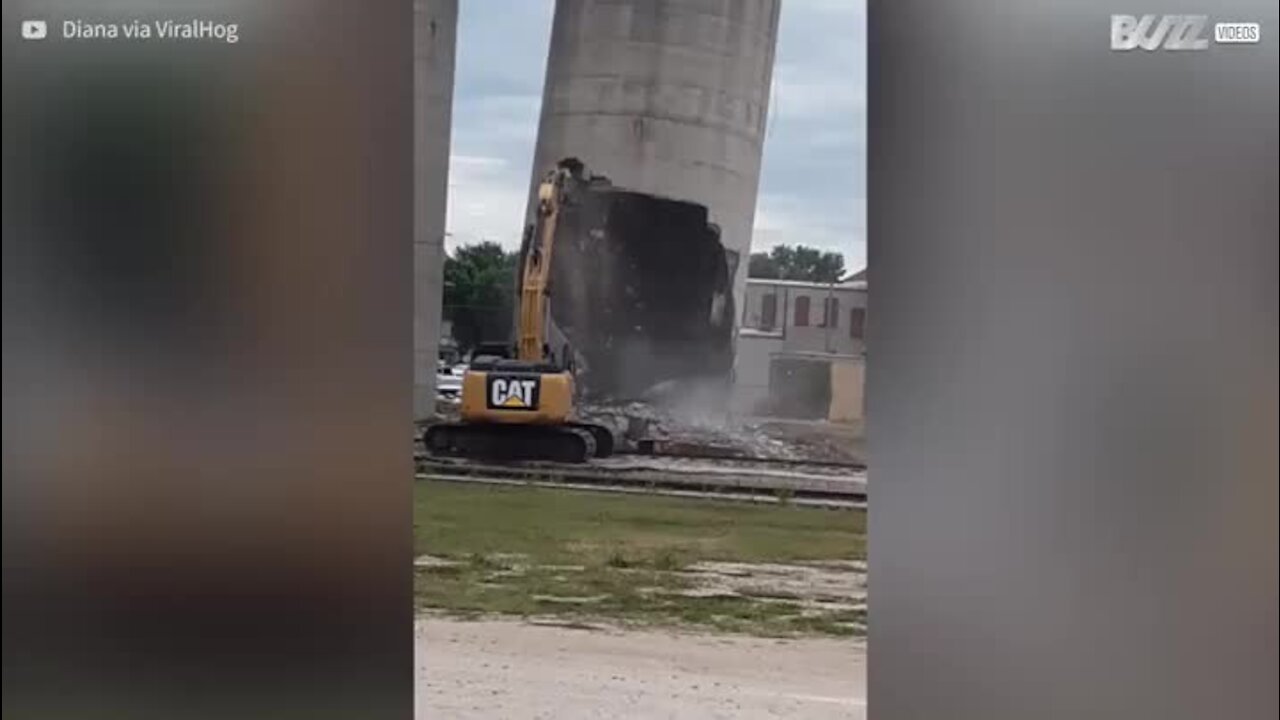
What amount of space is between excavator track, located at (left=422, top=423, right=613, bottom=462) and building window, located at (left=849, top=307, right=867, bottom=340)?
1.35 metres

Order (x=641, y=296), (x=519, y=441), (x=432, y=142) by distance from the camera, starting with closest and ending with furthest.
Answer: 1. (x=432, y=142)
2. (x=641, y=296)
3. (x=519, y=441)

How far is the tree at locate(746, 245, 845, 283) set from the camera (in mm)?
5457

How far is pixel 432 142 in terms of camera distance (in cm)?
578

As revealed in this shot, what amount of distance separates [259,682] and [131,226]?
94cm

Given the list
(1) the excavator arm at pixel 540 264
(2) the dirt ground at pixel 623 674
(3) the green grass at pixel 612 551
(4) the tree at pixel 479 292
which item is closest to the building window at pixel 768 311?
(3) the green grass at pixel 612 551

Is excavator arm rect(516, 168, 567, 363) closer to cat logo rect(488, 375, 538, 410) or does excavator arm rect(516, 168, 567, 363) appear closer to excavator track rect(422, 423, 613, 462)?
cat logo rect(488, 375, 538, 410)

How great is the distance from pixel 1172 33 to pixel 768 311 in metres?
3.52

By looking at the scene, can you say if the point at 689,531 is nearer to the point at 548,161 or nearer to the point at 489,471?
the point at 489,471

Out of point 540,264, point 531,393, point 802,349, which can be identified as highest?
point 540,264

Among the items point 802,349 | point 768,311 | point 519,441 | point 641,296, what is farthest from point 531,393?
point 802,349

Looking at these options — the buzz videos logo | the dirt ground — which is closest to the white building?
the dirt ground

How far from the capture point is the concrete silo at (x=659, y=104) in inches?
225

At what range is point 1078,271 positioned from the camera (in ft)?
7.48

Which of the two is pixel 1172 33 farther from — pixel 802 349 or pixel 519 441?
pixel 519 441
